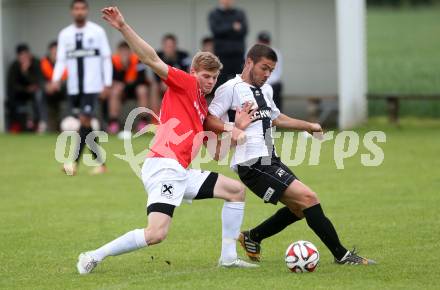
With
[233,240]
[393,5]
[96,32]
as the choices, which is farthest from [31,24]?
[393,5]

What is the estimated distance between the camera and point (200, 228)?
10352 mm

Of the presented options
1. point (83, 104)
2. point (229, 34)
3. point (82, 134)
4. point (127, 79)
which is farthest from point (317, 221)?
point (127, 79)

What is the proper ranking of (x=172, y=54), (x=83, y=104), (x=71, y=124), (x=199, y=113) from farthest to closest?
(x=172, y=54)
(x=71, y=124)
(x=83, y=104)
(x=199, y=113)

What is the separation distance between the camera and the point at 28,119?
21656mm

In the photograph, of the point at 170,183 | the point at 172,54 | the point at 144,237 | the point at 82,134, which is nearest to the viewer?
the point at 144,237

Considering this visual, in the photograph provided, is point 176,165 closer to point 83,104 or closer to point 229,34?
point 83,104

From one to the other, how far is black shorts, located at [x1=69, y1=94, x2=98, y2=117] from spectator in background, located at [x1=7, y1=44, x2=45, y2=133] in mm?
5417

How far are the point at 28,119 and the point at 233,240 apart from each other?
1416cm

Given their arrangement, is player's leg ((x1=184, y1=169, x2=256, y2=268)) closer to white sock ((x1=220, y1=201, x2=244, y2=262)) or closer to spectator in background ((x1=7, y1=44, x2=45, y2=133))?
white sock ((x1=220, y1=201, x2=244, y2=262))

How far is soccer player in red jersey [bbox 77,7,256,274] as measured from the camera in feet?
25.1

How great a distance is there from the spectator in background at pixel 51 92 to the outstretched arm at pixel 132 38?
13093mm

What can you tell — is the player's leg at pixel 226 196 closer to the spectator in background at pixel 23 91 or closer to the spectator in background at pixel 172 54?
the spectator in background at pixel 172 54

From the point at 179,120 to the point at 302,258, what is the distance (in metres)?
1.42

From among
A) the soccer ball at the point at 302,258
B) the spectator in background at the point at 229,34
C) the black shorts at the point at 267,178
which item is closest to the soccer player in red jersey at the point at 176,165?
the black shorts at the point at 267,178
